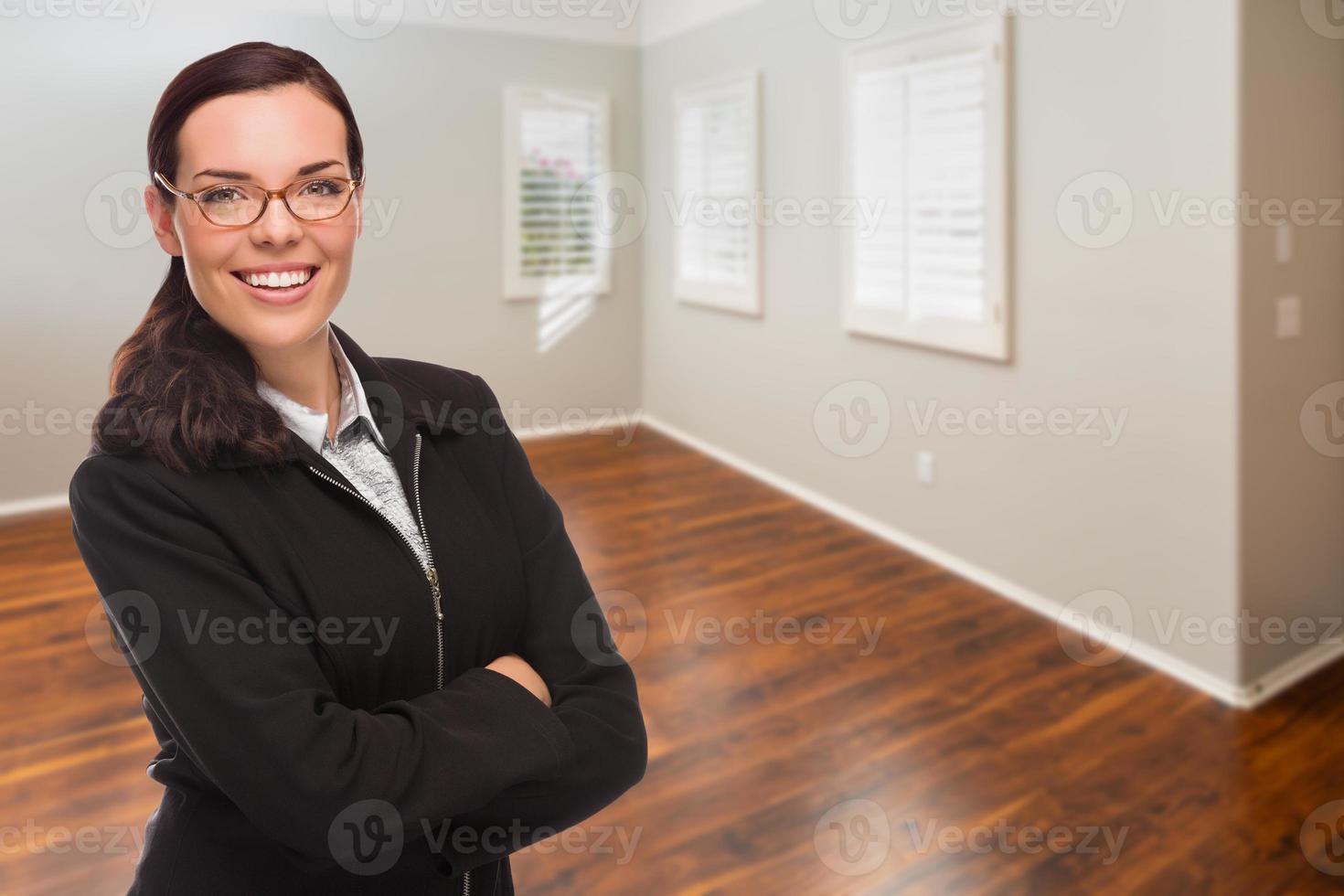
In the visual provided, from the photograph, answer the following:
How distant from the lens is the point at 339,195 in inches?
36.2

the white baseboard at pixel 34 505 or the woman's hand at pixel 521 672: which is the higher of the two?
the woman's hand at pixel 521 672

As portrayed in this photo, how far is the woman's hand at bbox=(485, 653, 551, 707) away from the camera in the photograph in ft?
3.51

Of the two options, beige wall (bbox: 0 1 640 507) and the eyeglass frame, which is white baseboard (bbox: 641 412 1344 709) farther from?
the eyeglass frame

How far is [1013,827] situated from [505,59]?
4.76 meters

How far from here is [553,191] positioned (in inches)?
227

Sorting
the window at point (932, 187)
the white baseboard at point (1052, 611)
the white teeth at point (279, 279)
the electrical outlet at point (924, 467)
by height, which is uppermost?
the window at point (932, 187)

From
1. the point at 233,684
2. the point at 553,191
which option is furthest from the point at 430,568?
the point at 553,191

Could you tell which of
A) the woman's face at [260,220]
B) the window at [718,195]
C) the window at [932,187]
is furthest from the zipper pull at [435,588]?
the window at [718,195]

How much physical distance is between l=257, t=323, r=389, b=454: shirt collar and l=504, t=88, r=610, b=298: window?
4753 millimetres

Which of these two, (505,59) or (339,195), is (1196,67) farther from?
(505,59)

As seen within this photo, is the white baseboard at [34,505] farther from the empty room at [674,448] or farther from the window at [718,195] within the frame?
the window at [718,195]

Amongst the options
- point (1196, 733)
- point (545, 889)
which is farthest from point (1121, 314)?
point (545, 889)

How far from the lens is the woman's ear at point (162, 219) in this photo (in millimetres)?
901

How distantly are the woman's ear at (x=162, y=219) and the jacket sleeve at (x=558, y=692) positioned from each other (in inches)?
14.2
